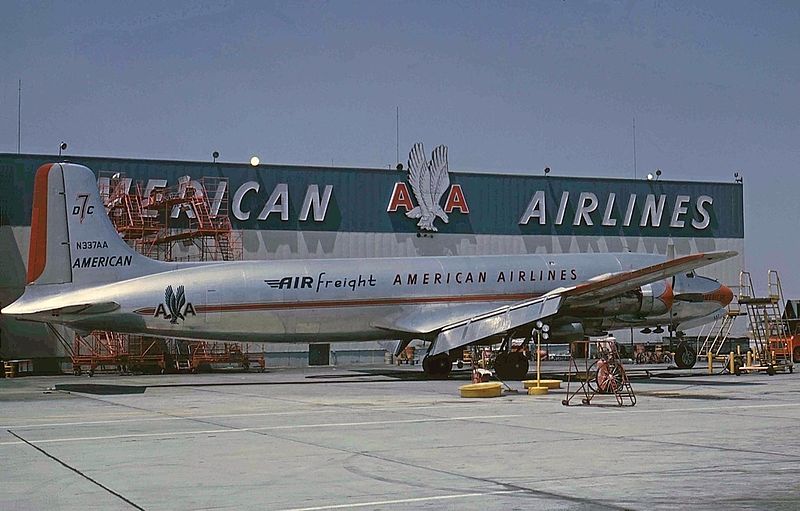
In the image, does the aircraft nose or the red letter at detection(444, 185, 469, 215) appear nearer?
the aircraft nose

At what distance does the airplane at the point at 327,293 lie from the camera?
32875 millimetres

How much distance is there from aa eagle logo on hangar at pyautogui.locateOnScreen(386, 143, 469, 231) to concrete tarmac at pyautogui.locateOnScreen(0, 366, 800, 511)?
32758mm

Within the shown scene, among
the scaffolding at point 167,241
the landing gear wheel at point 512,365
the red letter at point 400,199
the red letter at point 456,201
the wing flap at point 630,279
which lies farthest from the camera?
the red letter at point 456,201

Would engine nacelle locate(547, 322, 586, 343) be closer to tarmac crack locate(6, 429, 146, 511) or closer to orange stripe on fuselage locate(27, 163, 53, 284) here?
orange stripe on fuselage locate(27, 163, 53, 284)

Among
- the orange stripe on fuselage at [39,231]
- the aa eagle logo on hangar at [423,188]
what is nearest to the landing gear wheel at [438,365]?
the orange stripe on fuselage at [39,231]

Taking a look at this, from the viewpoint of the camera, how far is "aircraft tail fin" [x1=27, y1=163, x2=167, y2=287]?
33.0 metres

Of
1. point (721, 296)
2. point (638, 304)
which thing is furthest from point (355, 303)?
point (721, 296)

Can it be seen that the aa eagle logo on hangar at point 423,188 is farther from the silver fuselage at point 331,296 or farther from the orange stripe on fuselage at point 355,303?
the orange stripe on fuselage at point 355,303

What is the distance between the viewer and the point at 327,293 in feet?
117

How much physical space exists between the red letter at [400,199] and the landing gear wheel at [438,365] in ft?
62.9

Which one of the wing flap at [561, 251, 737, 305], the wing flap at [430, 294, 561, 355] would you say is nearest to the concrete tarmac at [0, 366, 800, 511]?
the wing flap at [561, 251, 737, 305]

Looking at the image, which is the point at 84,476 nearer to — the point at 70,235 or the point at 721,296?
the point at 70,235

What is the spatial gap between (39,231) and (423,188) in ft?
93.1

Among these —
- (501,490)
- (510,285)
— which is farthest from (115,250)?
(501,490)
